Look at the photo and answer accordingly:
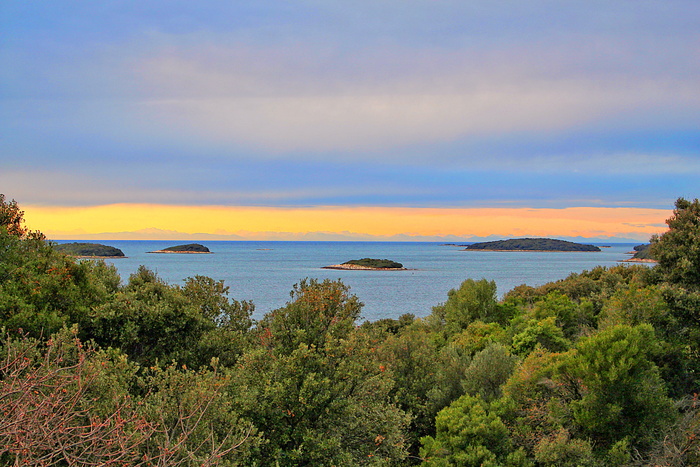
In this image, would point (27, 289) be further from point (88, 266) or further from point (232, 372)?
point (232, 372)

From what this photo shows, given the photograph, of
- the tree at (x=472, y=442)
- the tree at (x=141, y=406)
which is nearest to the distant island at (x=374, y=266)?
the tree at (x=472, y=442)

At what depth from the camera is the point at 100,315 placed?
18516 millimetres

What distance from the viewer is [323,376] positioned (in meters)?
14.3

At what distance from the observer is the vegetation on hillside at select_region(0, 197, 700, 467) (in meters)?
11.1

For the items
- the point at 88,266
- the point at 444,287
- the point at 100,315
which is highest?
the point at 88,266

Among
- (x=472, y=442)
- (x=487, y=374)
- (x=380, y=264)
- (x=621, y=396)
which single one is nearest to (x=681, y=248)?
(x=621, y=396)

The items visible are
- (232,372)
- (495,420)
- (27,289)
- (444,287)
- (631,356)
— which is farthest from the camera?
(444,287)

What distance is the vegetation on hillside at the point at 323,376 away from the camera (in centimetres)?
1113

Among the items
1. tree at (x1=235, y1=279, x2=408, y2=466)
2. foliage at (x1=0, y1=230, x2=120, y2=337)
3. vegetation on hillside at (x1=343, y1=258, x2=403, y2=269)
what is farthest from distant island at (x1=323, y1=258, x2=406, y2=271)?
tree at (x1=235, y1=279, x2=408, y2=466)

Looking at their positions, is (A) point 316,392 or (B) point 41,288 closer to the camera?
(A) point 316,392

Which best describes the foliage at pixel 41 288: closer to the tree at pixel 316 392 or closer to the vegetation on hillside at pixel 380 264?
the tree at pixel 316 392

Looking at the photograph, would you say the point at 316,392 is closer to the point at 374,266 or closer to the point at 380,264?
the point at 380,264

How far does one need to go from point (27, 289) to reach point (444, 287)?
99300 mm

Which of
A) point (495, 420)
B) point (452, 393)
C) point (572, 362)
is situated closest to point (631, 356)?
point (572, 362)
